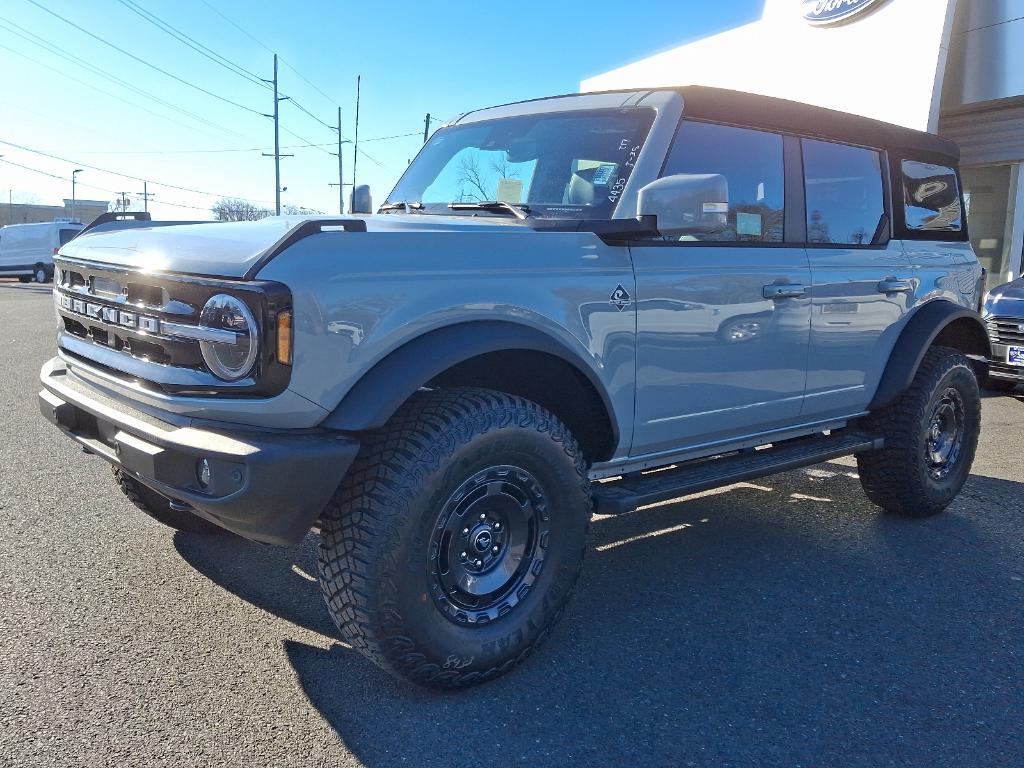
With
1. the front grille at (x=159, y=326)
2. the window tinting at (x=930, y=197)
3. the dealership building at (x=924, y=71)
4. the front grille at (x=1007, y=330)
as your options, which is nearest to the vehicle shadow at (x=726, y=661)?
the front grille at (x=159, y=326)

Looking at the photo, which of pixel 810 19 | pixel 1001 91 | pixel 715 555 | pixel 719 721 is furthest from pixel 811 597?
pixel 810 19

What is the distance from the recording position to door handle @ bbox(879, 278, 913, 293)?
4.21m

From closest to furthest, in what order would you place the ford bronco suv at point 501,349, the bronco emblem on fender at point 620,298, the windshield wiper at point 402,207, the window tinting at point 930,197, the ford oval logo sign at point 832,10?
the ford bronco suv at point 501,349 < the bronco emblem on fender at point 620,298 < the windshield wiper at point 402,207 < the window tinting at point 930,197 < the ford oval logo sign at point 832,10

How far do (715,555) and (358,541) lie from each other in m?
2.18

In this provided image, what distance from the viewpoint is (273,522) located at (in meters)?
2.34

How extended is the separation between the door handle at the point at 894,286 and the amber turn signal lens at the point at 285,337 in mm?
3122

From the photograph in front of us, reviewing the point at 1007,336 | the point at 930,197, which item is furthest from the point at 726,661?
the point at 1007,336

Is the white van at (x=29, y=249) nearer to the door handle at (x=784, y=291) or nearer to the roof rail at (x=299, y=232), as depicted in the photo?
the door handle at (x=784, y=291)

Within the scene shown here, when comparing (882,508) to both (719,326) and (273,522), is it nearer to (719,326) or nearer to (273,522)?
(719,326)

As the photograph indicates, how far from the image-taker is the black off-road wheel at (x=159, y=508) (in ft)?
11.7

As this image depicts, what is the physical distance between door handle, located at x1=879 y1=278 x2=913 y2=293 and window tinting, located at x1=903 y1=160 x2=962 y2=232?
382 millimetres

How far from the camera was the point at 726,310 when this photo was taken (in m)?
3.42

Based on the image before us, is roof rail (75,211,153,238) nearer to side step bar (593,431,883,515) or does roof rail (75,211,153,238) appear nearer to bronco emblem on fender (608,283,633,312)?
bronco emblem on fender (608,283,633,312)

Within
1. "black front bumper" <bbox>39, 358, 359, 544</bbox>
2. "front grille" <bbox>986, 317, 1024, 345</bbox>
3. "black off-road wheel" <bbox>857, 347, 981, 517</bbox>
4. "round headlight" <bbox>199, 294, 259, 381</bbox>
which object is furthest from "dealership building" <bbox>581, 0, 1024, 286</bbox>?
"black front bumper" <bbox>39, 358, 359, 544</bbox>
